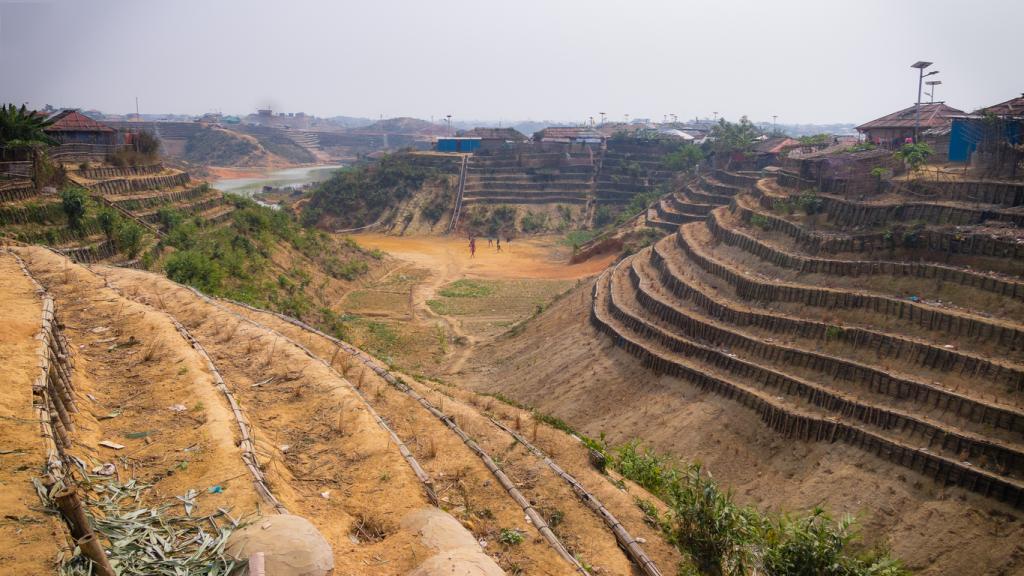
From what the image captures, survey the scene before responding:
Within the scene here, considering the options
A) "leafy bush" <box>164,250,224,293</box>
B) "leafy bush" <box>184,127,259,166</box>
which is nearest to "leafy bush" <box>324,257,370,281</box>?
"leafy bush" <box>164,250,224,293</box>

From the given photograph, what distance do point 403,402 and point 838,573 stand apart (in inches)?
373

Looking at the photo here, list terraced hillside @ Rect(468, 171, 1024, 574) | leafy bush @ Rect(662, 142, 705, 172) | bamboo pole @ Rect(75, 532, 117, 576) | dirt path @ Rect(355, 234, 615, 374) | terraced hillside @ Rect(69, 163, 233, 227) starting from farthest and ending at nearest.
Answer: leafy bush @ Rect(662, 142, 705, 172) → dirt path @ Rect(355, 234, 615, 374) → terraced hillside @ Rect(69, 163, 233, 227) → terraced hillside @ Rect(468, 171, 1024, 574) → bamboo pole @ Rect(75, 532, 117, 576)

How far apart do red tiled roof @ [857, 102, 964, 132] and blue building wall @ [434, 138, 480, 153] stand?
51881 millimetres

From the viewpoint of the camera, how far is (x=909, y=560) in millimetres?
15602

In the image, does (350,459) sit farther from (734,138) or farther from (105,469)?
(734,138)

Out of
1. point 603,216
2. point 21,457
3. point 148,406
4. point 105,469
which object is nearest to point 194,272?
point 148,406

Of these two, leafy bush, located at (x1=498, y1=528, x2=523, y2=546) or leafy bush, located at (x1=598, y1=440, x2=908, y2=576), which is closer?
leafy bush, located at (x1=598, y1=440, x2=908, y2=576)

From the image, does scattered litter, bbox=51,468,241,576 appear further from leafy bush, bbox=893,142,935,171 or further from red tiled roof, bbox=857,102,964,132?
red tiled roof, bbox=857,102,964,132

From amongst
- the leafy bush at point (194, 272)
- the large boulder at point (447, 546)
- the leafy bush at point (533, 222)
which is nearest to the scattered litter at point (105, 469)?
the large boulder at point (447, 546)

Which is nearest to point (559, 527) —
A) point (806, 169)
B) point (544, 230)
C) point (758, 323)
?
point (758, 323)

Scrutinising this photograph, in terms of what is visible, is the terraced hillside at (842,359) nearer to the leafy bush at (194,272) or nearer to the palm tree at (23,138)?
the leafy bush at (194,272)

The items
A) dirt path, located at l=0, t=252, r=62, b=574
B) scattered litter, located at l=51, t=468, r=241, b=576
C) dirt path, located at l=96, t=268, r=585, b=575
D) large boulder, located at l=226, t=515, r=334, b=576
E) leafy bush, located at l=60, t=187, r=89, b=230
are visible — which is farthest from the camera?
leafy bush, located at l=60, t=187, r=89, b=230

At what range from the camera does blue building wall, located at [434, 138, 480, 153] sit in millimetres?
86812

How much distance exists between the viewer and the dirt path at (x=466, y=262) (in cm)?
4422
